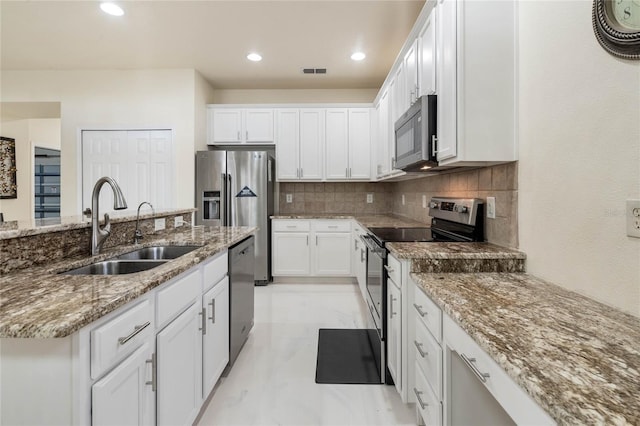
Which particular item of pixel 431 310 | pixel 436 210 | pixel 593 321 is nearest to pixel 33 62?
pixel 436 210

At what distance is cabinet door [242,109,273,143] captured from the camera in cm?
427

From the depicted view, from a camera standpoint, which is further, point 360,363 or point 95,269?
point 360,363

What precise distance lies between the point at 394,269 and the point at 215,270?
3.32 ft

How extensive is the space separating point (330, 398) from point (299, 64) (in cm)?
345

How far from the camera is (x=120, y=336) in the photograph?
3.05 feet

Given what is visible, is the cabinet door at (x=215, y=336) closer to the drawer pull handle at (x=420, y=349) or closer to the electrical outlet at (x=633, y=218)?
the drawer pull handle at (x=420, y=349)

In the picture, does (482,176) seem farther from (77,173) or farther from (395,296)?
(77,173)

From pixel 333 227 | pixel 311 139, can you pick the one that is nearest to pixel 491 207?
pixel 333 227

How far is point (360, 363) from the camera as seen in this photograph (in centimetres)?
219

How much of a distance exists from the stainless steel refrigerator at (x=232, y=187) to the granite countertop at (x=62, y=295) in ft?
8.06

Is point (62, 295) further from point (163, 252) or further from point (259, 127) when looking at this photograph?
point (259, 127)

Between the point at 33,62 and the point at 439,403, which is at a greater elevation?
the point at 33,62

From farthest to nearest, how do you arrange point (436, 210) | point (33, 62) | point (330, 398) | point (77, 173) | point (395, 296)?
point (77, 173) < point (33, 62) < point (436, 210) < point (330, 398) < point (395, 296)

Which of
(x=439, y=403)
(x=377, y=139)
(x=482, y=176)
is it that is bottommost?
(x=439, y=403)
